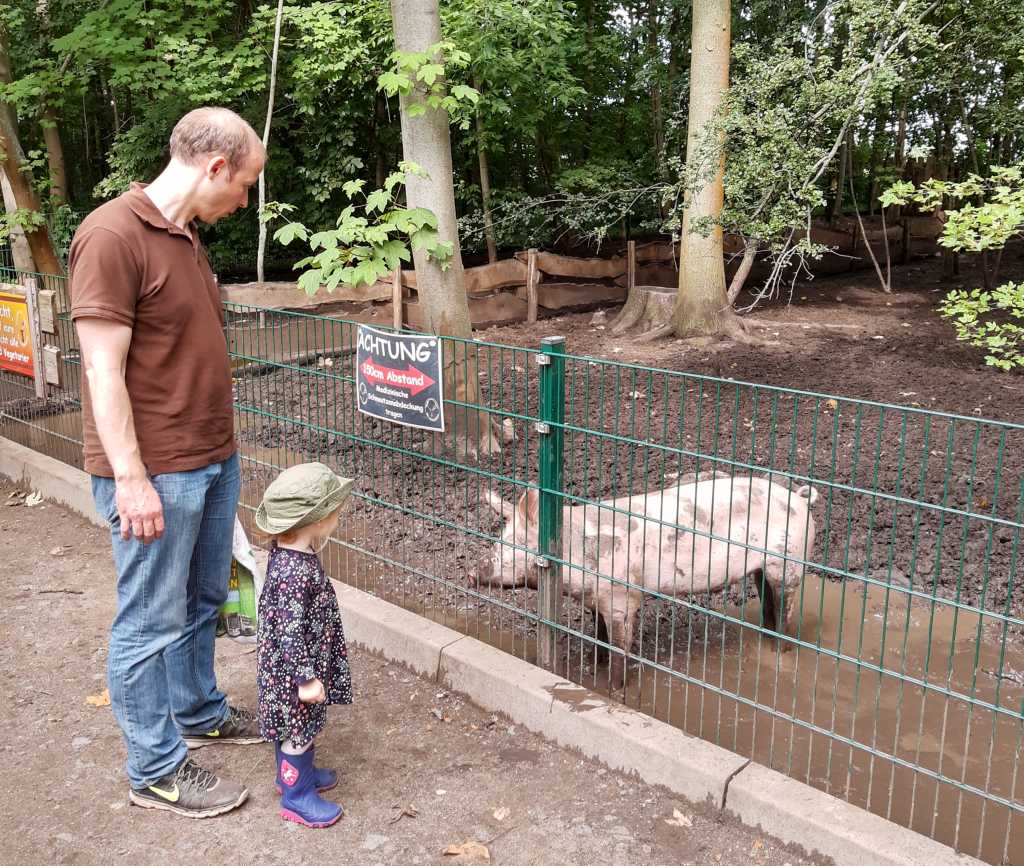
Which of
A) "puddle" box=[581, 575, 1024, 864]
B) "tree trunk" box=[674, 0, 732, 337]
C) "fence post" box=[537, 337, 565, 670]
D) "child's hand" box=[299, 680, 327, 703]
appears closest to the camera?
"child's hand" box=[299, 680, 327, 703]

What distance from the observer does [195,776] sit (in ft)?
10.6

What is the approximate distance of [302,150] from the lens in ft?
52.1

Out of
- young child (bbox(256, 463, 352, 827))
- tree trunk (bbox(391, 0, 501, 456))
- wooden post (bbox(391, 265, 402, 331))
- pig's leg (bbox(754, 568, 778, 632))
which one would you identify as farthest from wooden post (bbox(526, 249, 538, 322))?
young child (bbox(256, 463, 352, 827))

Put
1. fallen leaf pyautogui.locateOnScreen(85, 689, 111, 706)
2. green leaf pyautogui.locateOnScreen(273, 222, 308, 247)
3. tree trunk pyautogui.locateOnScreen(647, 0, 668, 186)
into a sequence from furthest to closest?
tree trunk pyautogui.locateOnScreen(647, 0, 668, 186)
green leaf pyautogui.locateOnScreen(273, 222, 308, 247)
fallen leaf pyautogui.locateOnScreen(85, 689, 111, 706)

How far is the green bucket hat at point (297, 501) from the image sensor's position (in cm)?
299

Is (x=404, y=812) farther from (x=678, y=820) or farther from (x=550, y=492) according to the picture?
(x=550, y=492)

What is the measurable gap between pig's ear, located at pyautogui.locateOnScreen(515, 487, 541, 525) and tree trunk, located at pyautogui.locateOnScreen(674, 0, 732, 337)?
21.5 ft

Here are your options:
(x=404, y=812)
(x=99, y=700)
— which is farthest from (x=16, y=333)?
(x=404, y=812)

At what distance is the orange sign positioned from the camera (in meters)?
6.61

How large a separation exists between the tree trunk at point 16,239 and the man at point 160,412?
1013 cm

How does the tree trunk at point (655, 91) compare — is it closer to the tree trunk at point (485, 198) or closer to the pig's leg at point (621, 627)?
the tree trunk at point (485, 198)

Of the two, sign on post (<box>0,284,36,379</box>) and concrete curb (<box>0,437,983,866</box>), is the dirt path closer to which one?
concrete curb (<box>0,437,983,866</box>)

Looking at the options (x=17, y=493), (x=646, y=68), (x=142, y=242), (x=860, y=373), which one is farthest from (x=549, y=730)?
(x=646, y=68)

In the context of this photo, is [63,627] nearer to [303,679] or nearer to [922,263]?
[303,679]
